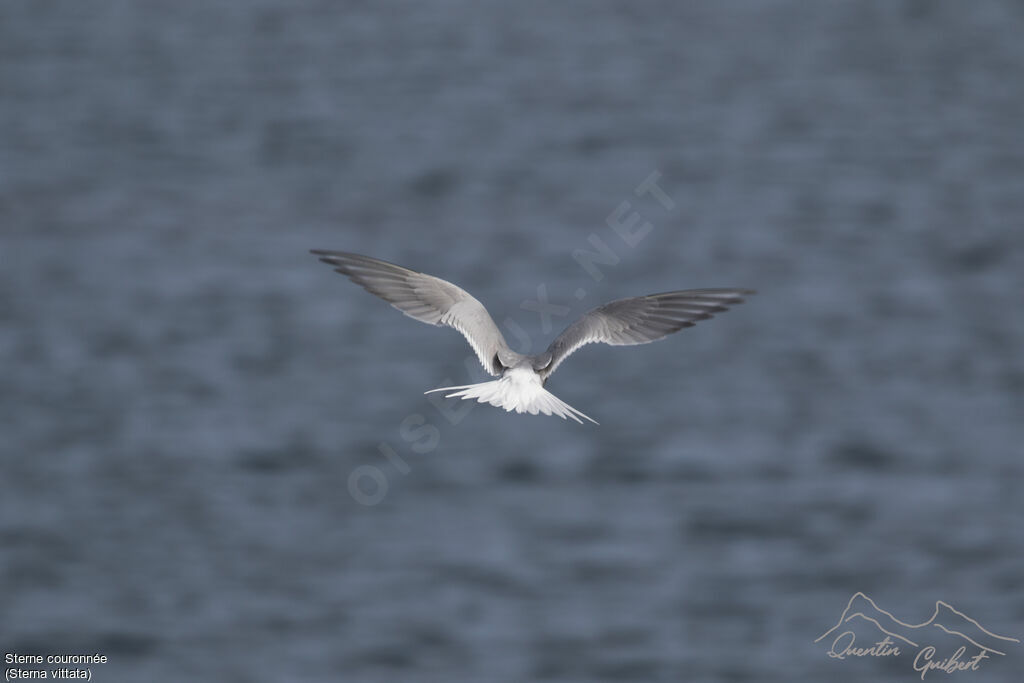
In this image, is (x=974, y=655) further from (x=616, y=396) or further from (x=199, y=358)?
(x=199, y=358)

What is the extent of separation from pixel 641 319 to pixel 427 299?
0.83 meters

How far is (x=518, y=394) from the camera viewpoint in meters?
4.47

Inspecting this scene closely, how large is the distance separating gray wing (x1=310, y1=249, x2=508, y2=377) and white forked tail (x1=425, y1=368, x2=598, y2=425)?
28cm

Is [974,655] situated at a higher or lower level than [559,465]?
lower

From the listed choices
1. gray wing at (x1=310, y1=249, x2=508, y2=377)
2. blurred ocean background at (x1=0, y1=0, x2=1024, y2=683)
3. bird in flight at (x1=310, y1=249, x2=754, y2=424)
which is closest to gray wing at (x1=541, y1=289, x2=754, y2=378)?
bird in flight at (x1=310, y1=249, x2=754, y2=424)

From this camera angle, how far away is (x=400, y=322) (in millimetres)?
10867

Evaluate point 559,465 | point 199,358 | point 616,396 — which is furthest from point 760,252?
point 199,358

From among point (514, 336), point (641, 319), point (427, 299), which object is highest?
point (514, 336)

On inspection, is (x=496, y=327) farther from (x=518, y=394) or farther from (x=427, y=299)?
(x=518, y=394)

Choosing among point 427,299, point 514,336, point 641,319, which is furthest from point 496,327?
point 514,336

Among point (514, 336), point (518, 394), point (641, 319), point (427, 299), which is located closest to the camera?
point (518, 394)

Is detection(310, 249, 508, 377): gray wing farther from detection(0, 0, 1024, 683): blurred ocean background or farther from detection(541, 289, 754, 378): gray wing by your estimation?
detection(0, 0, 1024, 683): blurred ocean background

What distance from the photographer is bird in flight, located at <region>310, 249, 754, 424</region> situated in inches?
189

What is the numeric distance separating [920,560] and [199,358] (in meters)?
5.63
